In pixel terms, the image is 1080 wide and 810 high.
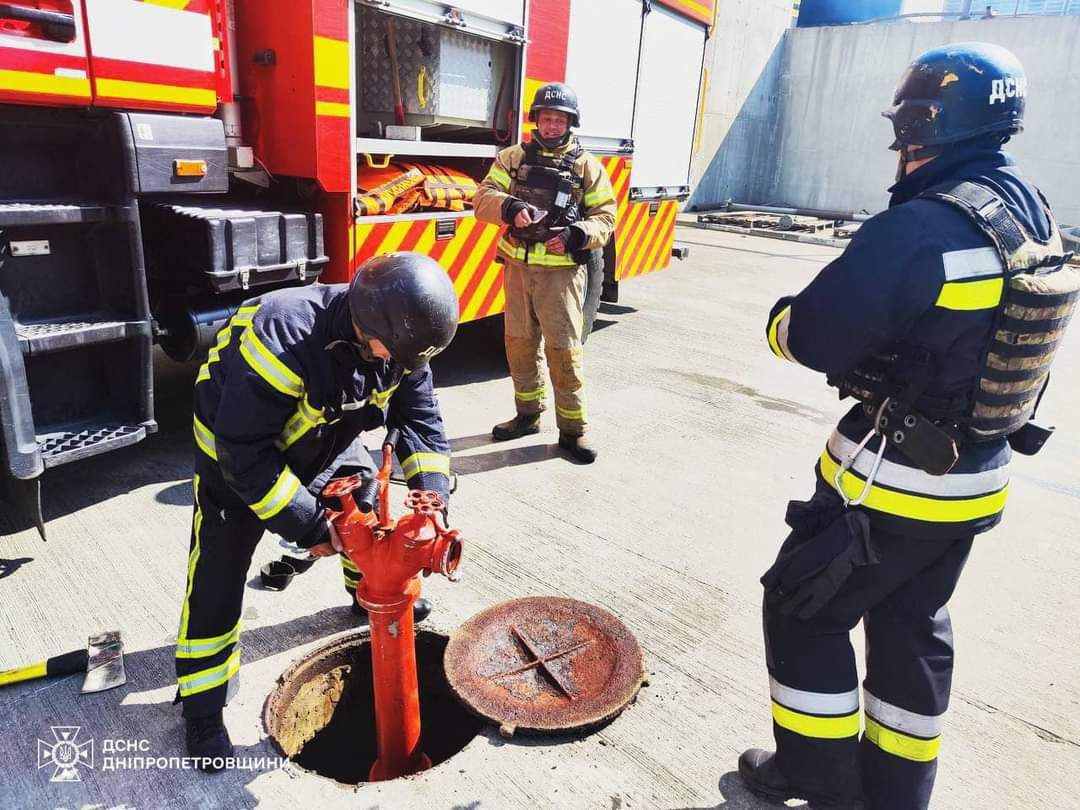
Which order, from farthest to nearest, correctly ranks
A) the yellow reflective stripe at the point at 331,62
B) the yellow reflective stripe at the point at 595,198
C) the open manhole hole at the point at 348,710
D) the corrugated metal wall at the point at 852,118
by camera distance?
the corrugated metal wall at the point at 852,118
the yellow reflective stripe at the point at 595,198
the yellow reflective stripe at the point at 331,62
the open manhole hole at the point at 348,710

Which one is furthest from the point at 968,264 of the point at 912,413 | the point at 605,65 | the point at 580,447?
the point at 605,65

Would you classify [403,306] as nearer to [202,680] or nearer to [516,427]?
[202,680]

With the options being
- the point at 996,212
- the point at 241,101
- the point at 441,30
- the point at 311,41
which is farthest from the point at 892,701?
the point at 441,30

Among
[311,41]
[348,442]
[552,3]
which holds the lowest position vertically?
[348,442]

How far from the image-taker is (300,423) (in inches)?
82.8

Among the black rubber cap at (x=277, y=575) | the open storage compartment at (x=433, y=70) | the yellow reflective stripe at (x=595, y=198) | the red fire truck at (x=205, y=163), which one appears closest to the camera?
the red fire truck at (x=205, y=163)

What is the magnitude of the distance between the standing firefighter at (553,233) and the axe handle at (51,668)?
8.36ft

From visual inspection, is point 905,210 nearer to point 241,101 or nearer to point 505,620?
point 505,620

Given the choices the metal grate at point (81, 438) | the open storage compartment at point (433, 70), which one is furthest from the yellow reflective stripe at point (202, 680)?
the open storage compartment at point (433, 70)

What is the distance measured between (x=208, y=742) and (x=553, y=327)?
8.84ft

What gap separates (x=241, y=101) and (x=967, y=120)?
333cm

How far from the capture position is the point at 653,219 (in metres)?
7.32

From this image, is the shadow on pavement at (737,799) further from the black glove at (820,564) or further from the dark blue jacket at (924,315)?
the dark blue jacket at (924,315)

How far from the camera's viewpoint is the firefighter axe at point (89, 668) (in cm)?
244
